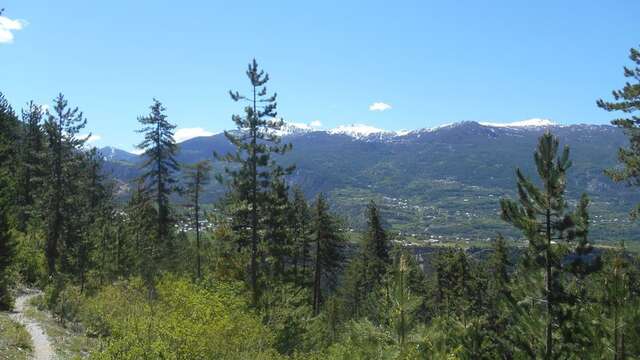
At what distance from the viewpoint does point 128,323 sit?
1650 cm

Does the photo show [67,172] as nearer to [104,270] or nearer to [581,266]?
[104,270]

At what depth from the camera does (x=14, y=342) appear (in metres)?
16.6

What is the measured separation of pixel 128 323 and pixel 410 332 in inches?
377

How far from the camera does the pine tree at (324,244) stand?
1757 inches

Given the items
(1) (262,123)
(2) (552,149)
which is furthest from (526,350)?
(1) (262,123)

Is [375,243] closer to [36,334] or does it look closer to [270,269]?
[270,269]

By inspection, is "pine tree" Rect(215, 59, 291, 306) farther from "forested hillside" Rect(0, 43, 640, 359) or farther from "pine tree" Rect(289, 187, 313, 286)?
"pine tree" Rect(289, 187, 313, 286)

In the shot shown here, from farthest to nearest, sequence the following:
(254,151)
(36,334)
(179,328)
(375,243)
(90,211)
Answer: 1. (375,243)
2. (90,211)
3. (254,151)
4. (36,334)
5. (179,328)

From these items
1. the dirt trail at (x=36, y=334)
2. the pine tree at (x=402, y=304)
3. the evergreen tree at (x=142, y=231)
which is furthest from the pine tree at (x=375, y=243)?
the dirt trail at (x=36, y=334)

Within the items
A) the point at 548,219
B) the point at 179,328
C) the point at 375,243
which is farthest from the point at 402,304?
the point at 375,243

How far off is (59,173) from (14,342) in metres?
23.5

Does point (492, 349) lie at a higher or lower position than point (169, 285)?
lower

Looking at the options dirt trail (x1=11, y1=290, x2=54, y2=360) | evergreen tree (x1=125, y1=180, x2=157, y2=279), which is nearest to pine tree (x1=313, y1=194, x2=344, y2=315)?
evergreen tree (x1=125, y1=180, x2=157, y2=279)

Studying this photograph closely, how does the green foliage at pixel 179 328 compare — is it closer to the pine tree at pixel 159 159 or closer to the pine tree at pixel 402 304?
the pine tree at pixel 402 304
